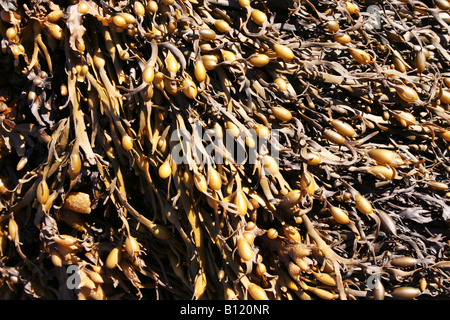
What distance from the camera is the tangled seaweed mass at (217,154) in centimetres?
84

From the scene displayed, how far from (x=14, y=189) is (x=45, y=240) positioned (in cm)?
13

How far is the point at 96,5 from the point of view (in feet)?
2.89

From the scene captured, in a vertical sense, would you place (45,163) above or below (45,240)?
above

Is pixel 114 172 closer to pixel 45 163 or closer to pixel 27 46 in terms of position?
pixel 45 163

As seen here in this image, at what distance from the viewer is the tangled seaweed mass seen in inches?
33.2

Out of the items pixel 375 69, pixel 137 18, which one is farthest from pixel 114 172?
pixel 375 69

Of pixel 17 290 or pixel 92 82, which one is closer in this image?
pixel 92 82

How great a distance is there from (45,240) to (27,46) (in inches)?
16.8

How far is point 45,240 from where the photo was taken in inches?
35.2

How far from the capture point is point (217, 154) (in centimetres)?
83

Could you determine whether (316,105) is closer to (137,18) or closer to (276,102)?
(276,102)

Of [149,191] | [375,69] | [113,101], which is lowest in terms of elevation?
[149,191]
